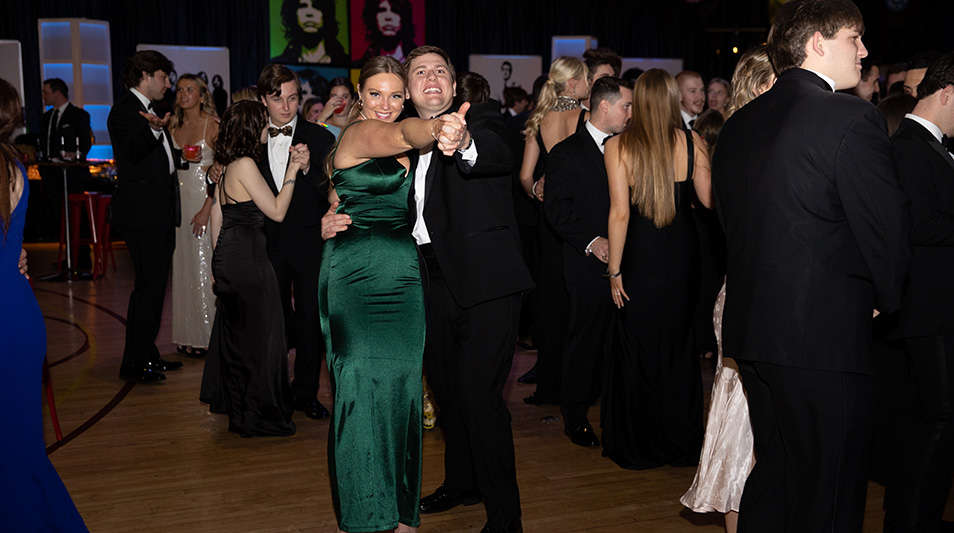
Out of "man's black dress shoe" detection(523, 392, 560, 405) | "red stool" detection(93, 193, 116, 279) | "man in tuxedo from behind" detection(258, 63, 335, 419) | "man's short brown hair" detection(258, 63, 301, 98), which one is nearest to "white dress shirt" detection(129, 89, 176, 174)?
"man in tuxedo from behind" detection(258, 63, 335, 419)

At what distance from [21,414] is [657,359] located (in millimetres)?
2551

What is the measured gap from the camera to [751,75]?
294 cm

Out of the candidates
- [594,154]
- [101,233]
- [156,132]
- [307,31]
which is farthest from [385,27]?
[594,154]

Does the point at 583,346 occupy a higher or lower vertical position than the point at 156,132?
lower

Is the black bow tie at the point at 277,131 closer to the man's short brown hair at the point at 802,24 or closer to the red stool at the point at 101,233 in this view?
the man's short brown hair at the point at 802,24

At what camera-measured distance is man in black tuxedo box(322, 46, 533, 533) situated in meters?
2.85

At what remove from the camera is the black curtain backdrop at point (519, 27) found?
41.5 feet

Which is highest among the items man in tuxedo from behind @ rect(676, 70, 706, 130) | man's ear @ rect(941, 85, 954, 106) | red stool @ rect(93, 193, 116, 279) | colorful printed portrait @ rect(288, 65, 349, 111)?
colorful printed portrait @ rect(288, 65, 349, 111)

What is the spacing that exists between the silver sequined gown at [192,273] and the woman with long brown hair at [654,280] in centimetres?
311

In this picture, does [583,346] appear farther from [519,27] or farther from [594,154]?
[519,27]

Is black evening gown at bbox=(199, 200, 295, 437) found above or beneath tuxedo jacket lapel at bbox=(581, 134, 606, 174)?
beneath

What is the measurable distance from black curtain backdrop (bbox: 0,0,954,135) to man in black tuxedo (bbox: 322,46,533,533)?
11.3 metres

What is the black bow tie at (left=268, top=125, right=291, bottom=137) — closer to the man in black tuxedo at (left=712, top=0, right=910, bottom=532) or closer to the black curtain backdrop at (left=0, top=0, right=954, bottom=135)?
the man in black tuxedo at (left=712, top=0, right=910, bottom=532)

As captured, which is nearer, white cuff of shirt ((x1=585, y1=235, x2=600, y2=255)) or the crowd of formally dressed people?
the crowd of formally dressed people
